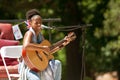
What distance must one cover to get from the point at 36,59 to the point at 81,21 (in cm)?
1075

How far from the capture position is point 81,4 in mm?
17812

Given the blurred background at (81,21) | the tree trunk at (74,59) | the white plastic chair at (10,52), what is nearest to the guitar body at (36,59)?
the white plastic chair at (10,52)

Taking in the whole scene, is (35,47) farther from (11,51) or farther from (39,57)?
(11,51)

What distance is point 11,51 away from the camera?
7.11 meters

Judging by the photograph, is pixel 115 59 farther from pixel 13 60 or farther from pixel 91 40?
pixel 13 60

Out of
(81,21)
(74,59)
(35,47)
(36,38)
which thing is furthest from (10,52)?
(81,21)

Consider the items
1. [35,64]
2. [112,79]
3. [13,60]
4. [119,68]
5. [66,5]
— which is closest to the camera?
[35,64]

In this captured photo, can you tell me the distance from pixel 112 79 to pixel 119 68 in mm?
7322

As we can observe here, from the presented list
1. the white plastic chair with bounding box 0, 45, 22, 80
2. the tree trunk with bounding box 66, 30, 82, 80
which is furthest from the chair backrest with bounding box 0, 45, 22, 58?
the tree trunk with bounding box 66, 30, 82, 80

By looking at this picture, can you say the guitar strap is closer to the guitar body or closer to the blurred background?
the guitar body

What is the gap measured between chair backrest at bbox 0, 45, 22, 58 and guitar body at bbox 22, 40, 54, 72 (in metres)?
0.69

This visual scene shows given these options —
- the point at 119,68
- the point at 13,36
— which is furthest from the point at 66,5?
the point at 13,36

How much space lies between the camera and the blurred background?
1633cm

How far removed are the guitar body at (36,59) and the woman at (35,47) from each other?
56mm
